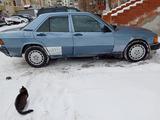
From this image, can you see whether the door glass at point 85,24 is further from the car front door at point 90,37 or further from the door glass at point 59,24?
the door glass at point 59,24

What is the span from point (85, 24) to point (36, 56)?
159 cm

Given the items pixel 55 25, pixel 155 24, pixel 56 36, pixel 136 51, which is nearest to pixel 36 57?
pixel 56 36

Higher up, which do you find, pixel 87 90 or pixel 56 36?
pixel 56 36

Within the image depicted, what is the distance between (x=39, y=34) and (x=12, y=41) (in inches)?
29.3

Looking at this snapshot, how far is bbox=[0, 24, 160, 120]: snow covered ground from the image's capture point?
4418 mm

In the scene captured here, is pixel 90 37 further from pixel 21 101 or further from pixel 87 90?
pixel 21 101

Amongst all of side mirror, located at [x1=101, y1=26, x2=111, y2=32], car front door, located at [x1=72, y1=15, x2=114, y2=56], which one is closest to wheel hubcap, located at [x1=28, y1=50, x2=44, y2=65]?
car front door, located at [x1=72, y1=15, x2=114, y2=56]

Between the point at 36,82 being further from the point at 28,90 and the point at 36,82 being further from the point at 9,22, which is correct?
the point at 9,22

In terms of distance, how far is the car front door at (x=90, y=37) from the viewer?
738 centimetres

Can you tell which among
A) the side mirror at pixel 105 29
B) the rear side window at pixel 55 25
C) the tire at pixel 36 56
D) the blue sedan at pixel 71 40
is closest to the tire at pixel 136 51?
the blue sedan at pixel 71 40

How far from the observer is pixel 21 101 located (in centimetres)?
507

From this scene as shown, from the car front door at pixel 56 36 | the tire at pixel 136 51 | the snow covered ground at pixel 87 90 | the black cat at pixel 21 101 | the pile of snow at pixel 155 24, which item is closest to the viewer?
the snow covered ground at pixel 87 90

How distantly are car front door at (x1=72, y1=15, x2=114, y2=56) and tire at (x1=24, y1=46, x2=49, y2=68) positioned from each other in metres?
0.87

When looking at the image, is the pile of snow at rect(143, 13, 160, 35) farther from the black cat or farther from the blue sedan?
the black cat
